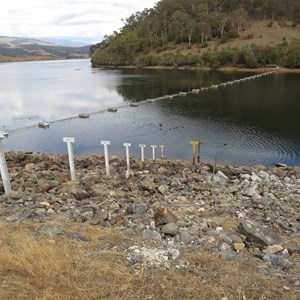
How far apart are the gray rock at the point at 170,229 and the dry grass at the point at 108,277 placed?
1216 millimetres

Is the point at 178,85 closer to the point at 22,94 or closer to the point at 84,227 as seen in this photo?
the point at 22,94

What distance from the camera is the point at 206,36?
123062 millimetres

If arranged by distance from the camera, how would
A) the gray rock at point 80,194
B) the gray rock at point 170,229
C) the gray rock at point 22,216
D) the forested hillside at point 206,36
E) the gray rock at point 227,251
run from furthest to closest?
the forested hillside at point 206,36 < the gray rock at point 80,194 < the gray rock at point 22,216 < the gray rock at point 170,229 < the gray rock at point 227,251

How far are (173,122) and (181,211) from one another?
26.9 m

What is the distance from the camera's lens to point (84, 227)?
362 inches

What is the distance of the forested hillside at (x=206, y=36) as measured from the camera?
3880 inches

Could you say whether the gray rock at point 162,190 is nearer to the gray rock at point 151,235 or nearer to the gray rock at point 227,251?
the gray rock at point 151,235

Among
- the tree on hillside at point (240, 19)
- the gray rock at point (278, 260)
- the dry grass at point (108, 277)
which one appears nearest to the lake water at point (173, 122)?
the gray rock at point (278, 260)

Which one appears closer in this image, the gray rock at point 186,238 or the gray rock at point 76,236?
the gray rock at point 76,236

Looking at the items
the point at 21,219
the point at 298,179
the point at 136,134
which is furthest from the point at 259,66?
the point at 21,219

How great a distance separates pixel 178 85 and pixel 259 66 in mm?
39887

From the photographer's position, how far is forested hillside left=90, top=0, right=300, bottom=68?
98.6 m

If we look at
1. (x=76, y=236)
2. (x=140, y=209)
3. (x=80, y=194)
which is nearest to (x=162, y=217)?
(x=140, y=209)

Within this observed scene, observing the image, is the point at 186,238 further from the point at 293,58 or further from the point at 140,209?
the point at 293,58
